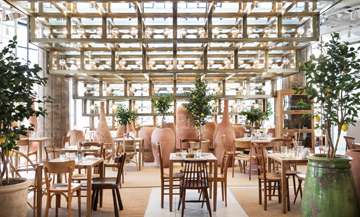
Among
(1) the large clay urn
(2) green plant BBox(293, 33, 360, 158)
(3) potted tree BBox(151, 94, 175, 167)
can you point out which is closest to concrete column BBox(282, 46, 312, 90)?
(1) the large clay urn

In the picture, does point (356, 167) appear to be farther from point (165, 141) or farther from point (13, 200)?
point (165, 141)

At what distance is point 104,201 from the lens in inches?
182

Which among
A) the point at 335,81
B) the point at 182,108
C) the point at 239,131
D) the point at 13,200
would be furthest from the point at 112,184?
the point at 239,131

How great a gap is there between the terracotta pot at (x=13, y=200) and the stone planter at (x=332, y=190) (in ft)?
10.9

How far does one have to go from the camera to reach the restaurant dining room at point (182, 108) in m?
3.20

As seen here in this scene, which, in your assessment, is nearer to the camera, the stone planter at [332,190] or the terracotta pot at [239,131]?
the stone planter at [332,190]

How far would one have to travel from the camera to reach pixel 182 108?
786 centimetres

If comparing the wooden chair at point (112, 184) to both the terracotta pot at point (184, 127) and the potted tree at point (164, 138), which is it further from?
the terracotta pot at point (184, 127)

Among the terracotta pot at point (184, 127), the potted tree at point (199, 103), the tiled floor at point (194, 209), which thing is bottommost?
the tiled floor at point (194, 209)

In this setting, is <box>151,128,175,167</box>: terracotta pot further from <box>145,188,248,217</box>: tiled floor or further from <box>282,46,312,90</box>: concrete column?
<box>282,46,312,90</box>: concrete column

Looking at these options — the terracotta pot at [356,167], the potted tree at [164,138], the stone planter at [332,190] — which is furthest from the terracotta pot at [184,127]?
the stone planter at [332,190]

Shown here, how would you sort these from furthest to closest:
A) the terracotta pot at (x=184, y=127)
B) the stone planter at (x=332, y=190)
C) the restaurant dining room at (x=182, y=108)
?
the terracotta pot at (x=184, y=127), the restaurant dining room at (x=182, y=108), the stone planter at (x=332, y=190)

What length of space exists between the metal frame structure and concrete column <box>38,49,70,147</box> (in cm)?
192

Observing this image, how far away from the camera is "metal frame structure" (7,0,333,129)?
6.04 metres
